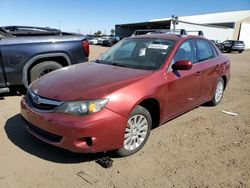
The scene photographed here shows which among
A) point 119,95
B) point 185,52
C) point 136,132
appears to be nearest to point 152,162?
point 136,132

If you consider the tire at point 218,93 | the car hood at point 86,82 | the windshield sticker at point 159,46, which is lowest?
the tire at point 218,93

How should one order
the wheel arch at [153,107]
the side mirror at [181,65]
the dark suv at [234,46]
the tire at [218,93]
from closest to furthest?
the wheel arch at [153,107]
the side mirror at [181,65]
the tire at [218,93]
the dark suv at [234,46]

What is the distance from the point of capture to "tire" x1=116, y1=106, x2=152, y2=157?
3.48 meters

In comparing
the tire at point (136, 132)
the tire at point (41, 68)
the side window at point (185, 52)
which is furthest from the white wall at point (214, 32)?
the tire at point (136, 132)

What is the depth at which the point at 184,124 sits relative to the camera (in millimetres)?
4832

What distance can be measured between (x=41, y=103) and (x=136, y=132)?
4.28 ft

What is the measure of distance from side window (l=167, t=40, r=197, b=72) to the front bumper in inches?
56.1

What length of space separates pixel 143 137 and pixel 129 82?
850 millimetres

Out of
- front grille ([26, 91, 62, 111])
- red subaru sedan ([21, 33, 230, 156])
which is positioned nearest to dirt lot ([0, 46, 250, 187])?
red subaru sedan ([21, 33, 230, 156])

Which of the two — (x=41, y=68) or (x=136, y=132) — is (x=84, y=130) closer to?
(x=136, y=132)

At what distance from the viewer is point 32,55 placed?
5.74 metres

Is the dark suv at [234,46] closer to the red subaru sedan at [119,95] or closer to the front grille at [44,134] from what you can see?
the red subaru sedan at [119,95]

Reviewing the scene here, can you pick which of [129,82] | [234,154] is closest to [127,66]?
[129,82]

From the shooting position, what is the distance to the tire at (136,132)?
11.4ft
